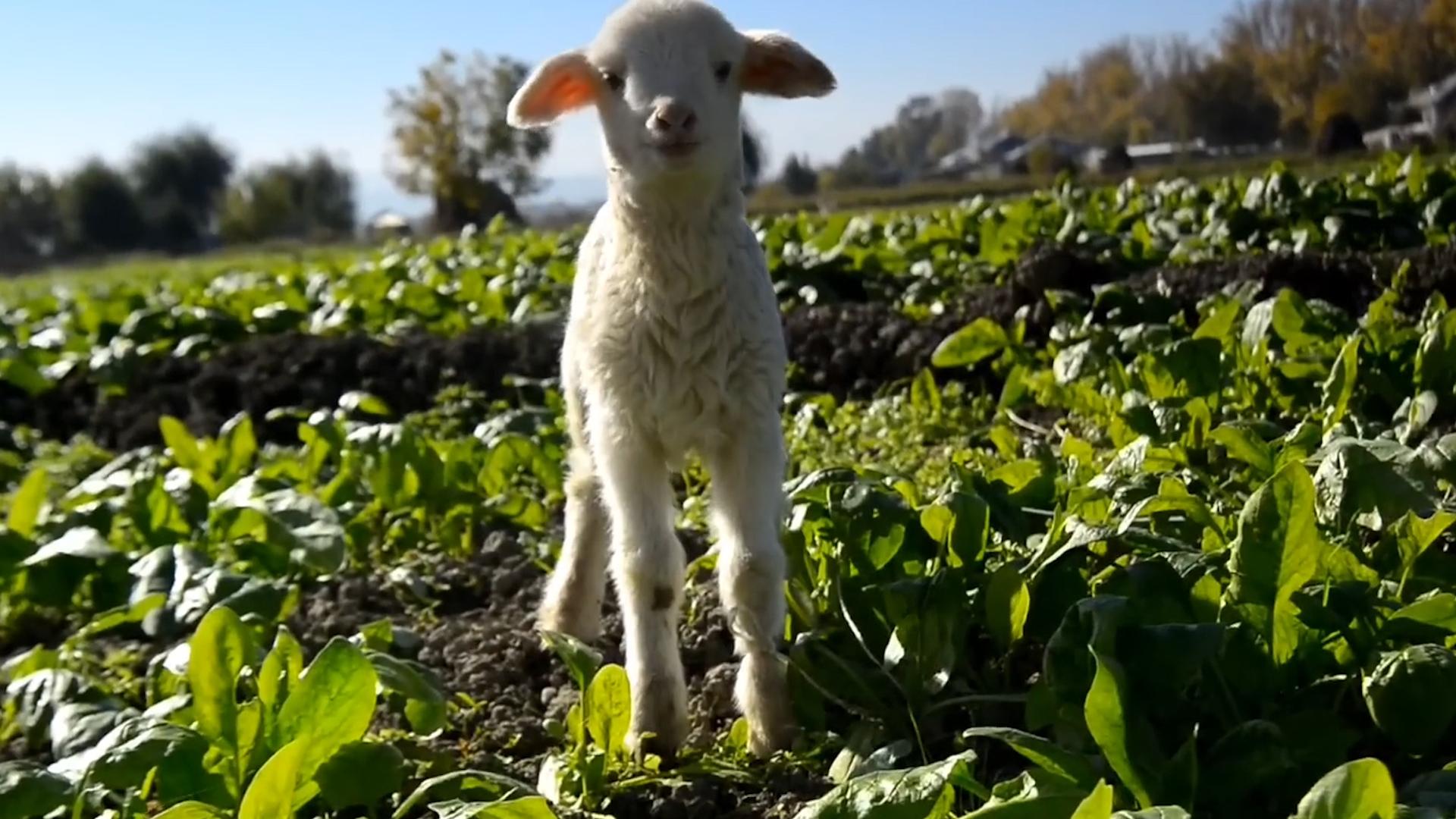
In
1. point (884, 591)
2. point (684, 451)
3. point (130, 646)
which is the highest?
point (684, 451)

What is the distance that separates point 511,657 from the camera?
3906mm

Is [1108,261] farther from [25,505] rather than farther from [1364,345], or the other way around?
[25,505]

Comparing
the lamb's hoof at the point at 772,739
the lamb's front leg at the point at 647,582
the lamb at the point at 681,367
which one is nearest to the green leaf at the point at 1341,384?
the lamb at the point at 681,367

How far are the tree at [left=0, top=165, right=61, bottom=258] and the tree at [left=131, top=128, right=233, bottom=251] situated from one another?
140 inches

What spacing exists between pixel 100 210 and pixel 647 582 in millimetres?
54948

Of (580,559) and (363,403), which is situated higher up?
(363,403)

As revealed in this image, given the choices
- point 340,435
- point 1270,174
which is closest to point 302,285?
point 340,435

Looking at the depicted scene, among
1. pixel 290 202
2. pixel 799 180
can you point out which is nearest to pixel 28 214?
pixel 290 202

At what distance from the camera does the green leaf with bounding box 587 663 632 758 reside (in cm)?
287

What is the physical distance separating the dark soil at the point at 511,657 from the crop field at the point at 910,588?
0.01 meters

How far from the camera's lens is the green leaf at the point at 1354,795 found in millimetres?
1874

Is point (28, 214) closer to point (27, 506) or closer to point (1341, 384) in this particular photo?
point (27, 506)

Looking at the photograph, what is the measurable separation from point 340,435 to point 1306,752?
173 inches

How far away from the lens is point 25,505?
5.12 meters
